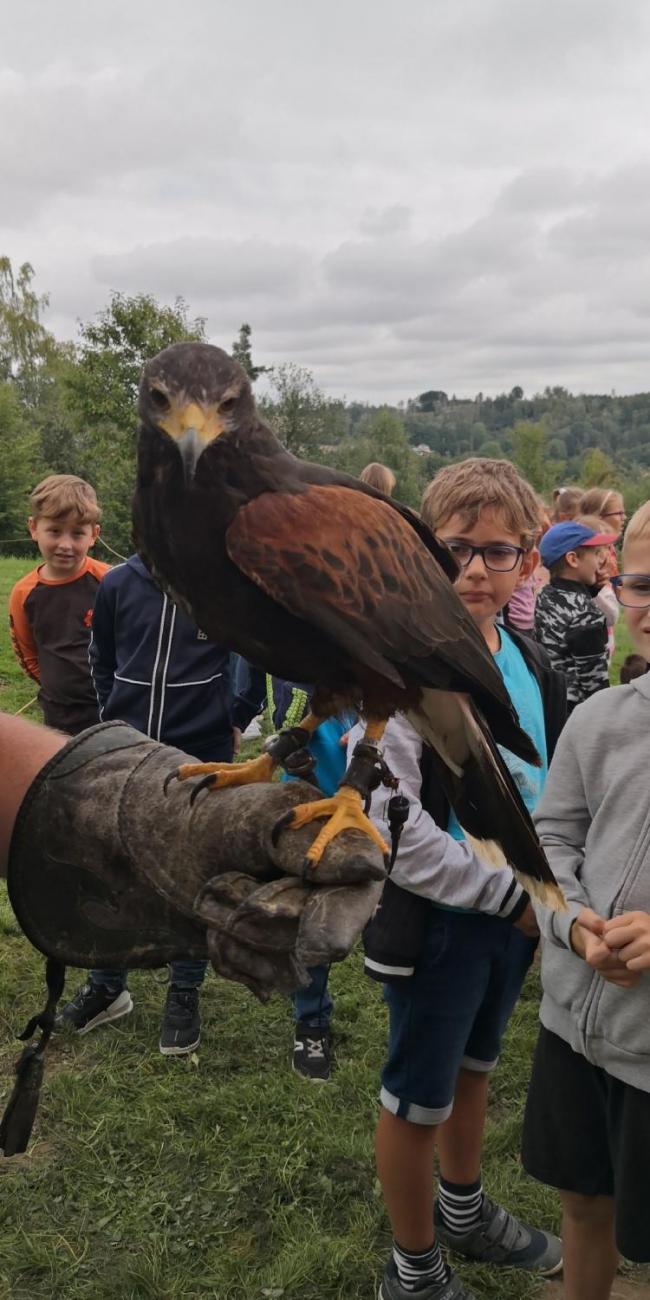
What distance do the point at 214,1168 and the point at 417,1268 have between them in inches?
33.8

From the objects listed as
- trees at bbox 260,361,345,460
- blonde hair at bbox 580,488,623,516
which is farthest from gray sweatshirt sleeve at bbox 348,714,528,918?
trees at bbox 260,361,345,460

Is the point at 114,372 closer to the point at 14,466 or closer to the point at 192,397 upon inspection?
the point at 14,466

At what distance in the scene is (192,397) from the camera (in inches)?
74.8

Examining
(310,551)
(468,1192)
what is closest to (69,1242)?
(468,1192)

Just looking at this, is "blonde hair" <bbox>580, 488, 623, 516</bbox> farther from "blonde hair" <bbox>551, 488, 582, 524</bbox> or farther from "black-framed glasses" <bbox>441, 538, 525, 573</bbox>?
"black-framed glasses" <bbox>441, 538, 525, 573</bbox>

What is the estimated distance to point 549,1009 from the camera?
2160mm

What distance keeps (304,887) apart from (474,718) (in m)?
0.88

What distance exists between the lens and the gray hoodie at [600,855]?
1967 mm

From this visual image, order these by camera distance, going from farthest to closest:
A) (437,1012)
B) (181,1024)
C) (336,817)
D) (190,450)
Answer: (181,1024)
(437,1012)
(190,450)
(336,817)

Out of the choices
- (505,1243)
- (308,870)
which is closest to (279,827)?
(308,870)

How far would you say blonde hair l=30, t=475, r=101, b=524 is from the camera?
166 inches

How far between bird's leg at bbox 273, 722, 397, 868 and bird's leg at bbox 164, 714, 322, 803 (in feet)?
0.52

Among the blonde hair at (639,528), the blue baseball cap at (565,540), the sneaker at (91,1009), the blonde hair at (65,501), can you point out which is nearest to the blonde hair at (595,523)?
the blue baseball cap at (565,540)

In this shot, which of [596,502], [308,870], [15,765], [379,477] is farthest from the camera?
[596,502]
